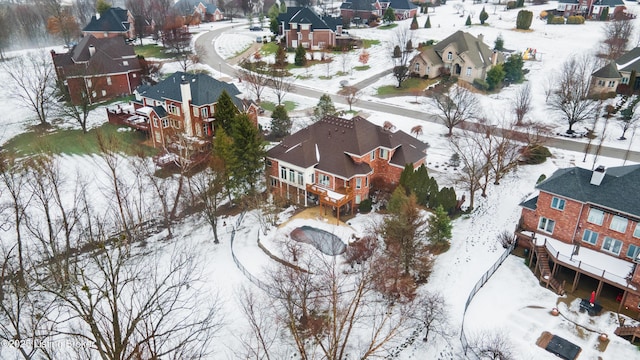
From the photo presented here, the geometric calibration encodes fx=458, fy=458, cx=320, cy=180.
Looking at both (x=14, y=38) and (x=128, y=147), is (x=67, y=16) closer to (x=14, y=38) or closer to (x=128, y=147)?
(x=14, y=38)

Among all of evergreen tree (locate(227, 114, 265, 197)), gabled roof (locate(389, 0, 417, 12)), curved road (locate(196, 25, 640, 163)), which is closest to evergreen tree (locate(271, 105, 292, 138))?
evergreen tree (locate(227, 114, 265, 197))

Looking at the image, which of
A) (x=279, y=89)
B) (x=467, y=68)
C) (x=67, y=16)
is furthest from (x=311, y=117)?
(x=67, y=16)

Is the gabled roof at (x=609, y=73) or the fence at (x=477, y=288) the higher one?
the gabled roof at (x=609, y=73)

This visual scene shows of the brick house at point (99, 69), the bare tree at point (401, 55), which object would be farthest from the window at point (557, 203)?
the brick house at point (99, 69)

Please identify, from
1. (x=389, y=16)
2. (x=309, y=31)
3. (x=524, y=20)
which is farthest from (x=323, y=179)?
(x=524, y=20)

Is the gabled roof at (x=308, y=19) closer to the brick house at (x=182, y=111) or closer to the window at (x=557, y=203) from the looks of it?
the brick house at (x=182, y=111)
